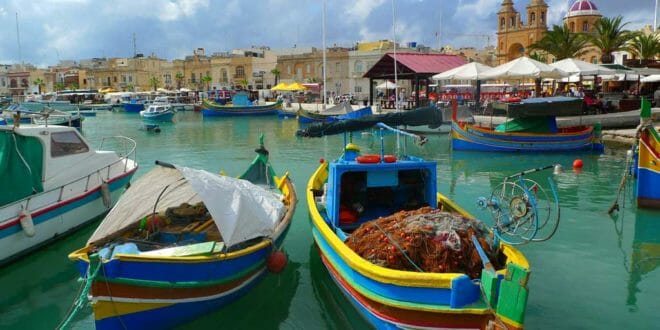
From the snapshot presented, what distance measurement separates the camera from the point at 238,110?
58.1 metres

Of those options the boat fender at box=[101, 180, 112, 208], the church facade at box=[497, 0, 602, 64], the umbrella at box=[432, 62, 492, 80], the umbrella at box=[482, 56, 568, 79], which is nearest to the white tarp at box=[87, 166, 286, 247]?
the boat fender at box=[101, 180, 112, 208]

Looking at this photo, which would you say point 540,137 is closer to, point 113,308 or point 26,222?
point 26,222

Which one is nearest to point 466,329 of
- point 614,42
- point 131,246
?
point 131,246

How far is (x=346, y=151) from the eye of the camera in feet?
41.9

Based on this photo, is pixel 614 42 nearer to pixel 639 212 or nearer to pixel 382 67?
pixel 382 67

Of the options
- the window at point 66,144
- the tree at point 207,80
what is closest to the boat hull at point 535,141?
the window at point 66,144

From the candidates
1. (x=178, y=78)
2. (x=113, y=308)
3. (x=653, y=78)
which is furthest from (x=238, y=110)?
(x=113, y=308)

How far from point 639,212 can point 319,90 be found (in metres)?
59.4

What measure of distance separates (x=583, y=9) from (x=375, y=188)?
256ft

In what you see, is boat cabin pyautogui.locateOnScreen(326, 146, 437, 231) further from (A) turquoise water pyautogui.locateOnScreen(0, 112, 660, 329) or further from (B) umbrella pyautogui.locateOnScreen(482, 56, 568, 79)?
(B) umbrella pyautogui.locateOnScreen(482, 56, 568, 79)

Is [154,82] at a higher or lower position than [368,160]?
higher

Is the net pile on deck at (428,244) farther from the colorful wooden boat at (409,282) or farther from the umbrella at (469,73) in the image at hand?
the umbrella at (469,73)

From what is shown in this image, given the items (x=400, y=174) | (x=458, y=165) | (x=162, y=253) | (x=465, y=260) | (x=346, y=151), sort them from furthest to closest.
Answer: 1. (x=458, y=165)
2. (x=346, y=151)
3. (x=400, y=174)
4. (x=162, y=253)
5. (x=465, y=260)

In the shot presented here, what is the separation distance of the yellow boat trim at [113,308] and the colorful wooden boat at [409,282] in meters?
2.94
